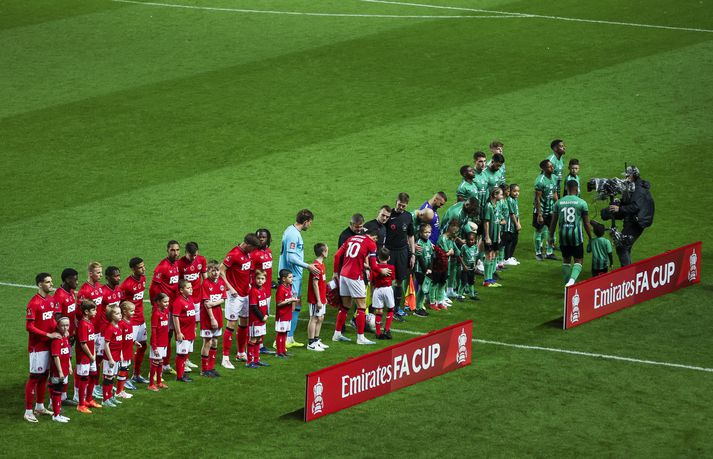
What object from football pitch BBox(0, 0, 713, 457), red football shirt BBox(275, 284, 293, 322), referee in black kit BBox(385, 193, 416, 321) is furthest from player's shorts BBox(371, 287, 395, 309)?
red football shirt BBox(275, 284, 293, 322)

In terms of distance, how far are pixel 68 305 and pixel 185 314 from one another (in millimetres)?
1557

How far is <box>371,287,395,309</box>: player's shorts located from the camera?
18266 millimetres

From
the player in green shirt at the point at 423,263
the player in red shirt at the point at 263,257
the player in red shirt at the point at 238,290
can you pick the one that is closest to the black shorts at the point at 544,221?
the player in green shirt at the point at 423,263

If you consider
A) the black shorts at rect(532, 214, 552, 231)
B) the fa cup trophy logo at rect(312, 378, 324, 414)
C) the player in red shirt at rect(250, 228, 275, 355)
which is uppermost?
the black shorts at rect(532, 214, 552, 231)

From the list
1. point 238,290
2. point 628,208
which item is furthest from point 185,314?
point 628,208

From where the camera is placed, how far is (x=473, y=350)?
17.8m

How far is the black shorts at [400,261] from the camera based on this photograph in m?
19.3

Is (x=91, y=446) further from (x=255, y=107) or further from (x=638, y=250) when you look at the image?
(x=255, y=107)

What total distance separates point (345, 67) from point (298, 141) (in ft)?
16.1

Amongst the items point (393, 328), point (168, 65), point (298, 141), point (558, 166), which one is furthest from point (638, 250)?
point (168, 65)

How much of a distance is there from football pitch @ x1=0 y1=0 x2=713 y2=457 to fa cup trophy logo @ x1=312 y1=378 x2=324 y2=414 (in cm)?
22

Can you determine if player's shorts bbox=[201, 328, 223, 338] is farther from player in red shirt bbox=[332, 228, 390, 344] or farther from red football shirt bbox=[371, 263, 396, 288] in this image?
red football shirt bbox=[371, 263, 396, 288]

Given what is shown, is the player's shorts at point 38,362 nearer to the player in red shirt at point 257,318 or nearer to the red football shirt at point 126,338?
the red football shirt at point 126,338

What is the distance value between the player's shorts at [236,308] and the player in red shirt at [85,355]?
2356 millimetres
